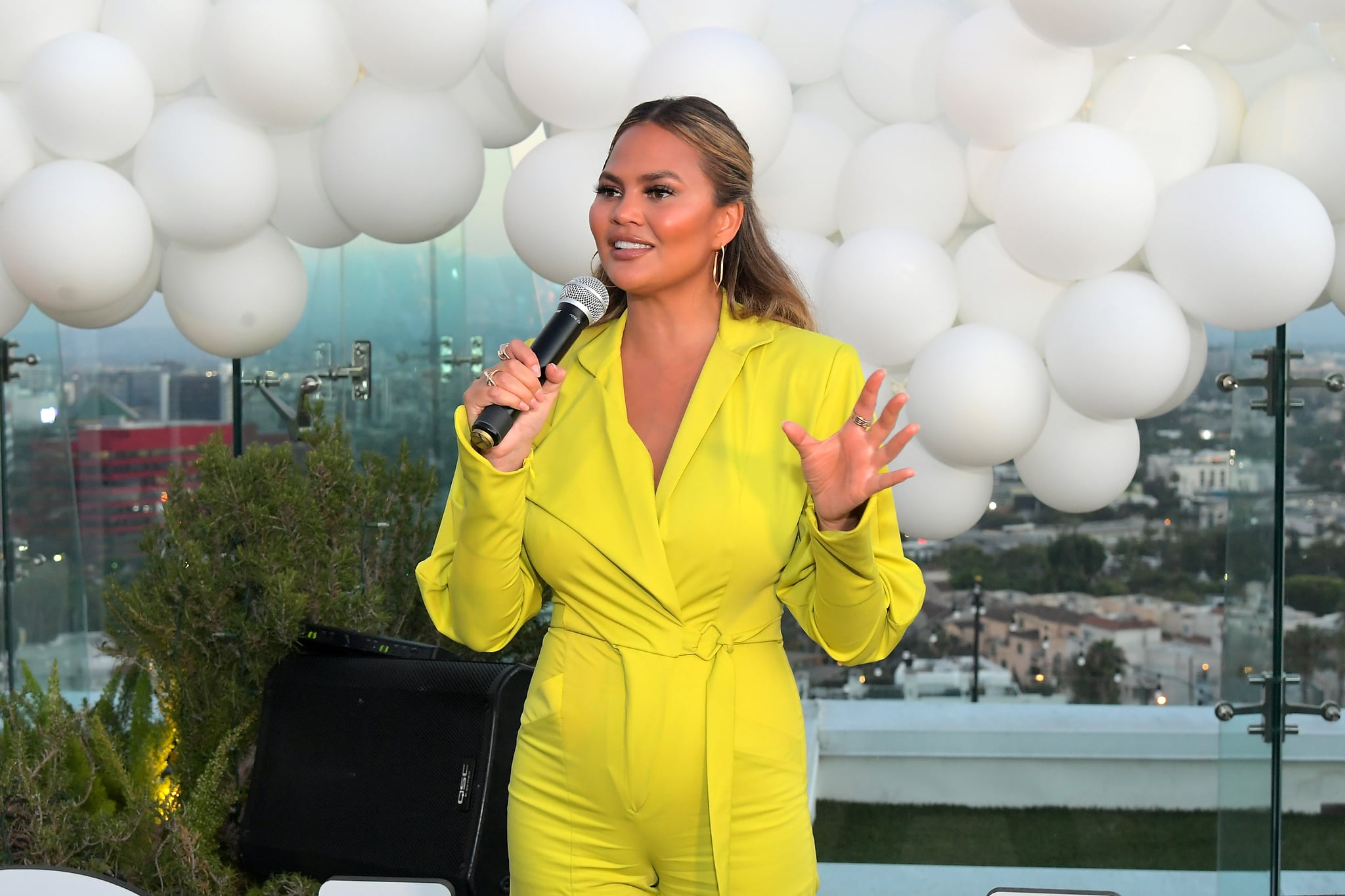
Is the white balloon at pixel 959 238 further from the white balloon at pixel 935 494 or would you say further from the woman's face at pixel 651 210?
the woman's face at pixel 651 210

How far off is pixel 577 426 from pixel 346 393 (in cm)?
251

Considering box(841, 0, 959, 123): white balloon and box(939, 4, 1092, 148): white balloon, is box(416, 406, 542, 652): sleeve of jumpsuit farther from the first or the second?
box(841, 0, 959, 123): white balloon

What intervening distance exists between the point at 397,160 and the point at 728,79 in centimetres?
71

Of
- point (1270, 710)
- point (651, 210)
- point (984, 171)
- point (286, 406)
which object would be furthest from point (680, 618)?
point (286, 406)

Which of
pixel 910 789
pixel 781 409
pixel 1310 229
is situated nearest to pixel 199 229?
pixel 781 409

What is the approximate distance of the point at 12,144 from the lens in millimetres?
2648

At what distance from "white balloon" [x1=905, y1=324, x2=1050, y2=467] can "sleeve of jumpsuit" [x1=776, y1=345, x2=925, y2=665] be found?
74cm

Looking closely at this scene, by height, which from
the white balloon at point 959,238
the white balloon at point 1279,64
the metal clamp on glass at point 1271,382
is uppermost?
the white balloon at point 1279,64

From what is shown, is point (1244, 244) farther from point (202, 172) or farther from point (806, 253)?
point (202, 172)

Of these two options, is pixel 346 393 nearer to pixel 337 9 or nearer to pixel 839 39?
pixel 337 9

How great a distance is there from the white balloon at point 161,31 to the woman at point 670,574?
143 cm

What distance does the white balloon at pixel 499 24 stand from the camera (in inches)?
106

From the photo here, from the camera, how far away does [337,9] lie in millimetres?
2648

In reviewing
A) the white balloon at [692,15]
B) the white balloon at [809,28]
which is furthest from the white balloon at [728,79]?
the white balloon at [809,28]
